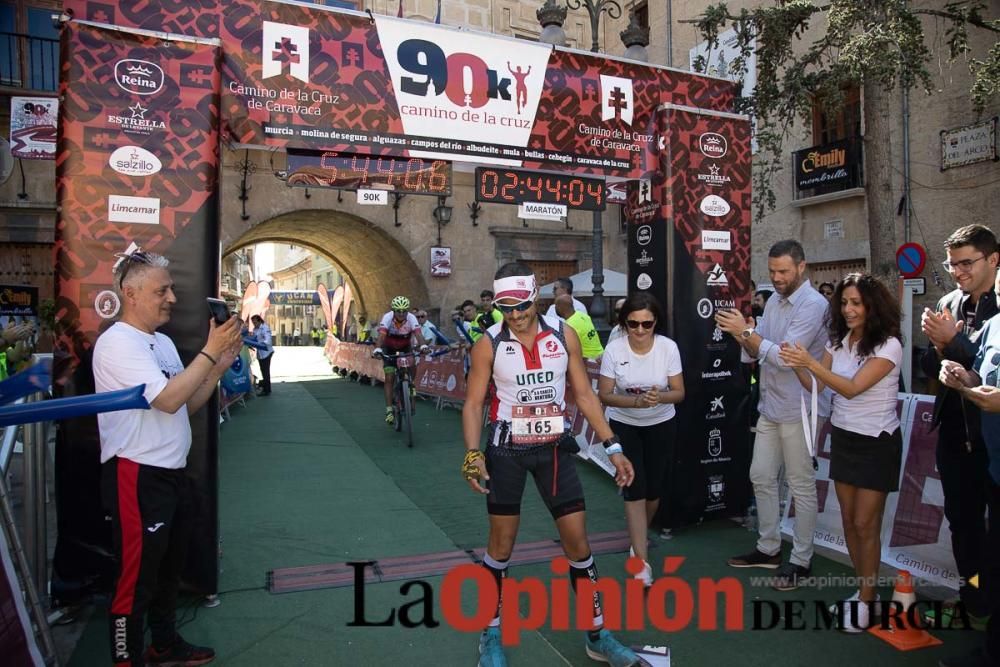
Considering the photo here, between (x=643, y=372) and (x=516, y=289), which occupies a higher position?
(x=516, y=289)

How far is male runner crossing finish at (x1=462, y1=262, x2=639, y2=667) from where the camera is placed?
333cm

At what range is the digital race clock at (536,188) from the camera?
560cm

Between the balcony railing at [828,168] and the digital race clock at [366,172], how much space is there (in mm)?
12162

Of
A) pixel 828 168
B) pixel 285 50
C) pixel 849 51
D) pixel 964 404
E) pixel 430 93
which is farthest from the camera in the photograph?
pixel 828 168

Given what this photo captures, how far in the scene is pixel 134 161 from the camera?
403cm

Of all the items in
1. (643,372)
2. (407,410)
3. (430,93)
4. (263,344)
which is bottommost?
(407,410)

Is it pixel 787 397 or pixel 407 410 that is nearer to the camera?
pixel 787 397

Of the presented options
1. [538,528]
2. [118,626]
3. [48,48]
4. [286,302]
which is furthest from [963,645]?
[286,302]

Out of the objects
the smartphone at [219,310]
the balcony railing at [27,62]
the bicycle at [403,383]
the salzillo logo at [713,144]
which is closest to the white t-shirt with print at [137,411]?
the smartphone at [219,310]

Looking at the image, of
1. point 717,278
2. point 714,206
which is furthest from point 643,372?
point 714,206

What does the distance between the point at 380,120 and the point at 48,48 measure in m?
13.6

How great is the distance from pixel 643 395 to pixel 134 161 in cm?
342

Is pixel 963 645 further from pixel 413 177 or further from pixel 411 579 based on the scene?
pixel 413 177

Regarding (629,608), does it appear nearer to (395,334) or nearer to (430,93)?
(430,93)
